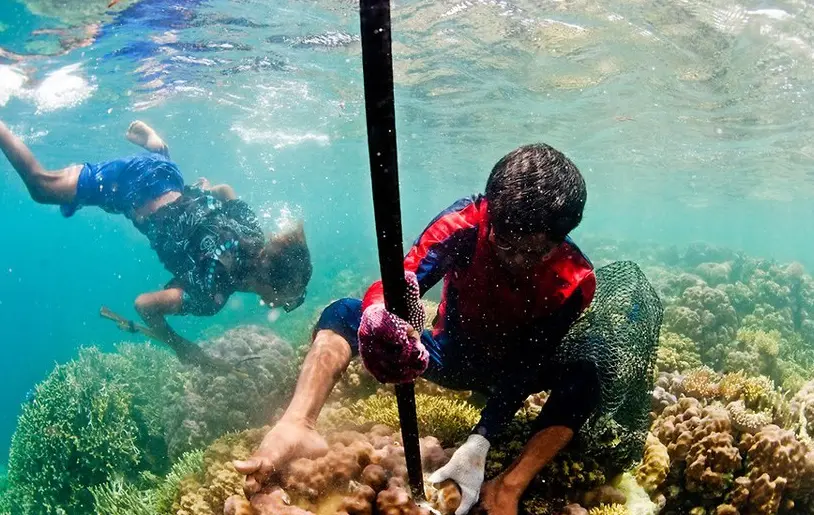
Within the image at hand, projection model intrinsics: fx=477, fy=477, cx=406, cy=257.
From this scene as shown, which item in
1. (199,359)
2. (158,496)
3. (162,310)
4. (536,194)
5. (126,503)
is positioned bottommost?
(199,359)

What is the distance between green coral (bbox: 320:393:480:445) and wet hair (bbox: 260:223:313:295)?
2.88 metres

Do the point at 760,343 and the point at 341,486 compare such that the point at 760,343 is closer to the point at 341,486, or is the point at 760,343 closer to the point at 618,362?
the point at 618,362

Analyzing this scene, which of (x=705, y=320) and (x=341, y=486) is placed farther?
(x=705, y=320)

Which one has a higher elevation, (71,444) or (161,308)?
(161,308)

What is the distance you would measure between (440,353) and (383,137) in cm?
286

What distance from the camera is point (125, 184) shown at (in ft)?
Answer: 27.0

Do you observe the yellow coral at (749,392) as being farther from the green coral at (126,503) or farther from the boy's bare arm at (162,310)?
the boy's bare arm at (162,310)

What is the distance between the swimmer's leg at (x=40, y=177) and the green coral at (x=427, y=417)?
266 inches

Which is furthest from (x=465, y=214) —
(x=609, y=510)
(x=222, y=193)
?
(x=222, y=193)

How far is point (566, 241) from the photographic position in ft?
11.0

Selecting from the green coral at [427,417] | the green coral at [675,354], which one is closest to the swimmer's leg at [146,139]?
the green coral at [427,417]

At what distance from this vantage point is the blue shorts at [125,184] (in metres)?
8.18

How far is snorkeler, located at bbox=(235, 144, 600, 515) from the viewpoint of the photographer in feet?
8.91

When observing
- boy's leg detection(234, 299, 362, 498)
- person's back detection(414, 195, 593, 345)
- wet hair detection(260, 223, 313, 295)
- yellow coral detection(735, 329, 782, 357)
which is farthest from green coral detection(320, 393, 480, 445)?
yellow coral detection(735, 329, 782, 357)
